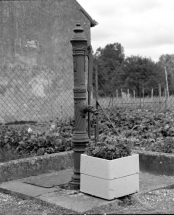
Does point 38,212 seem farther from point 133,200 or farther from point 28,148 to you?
point 28,148

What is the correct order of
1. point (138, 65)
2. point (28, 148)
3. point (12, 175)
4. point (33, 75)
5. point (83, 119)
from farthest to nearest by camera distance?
point (138, 65) < point (33, 75) < point (28, 148) < point (12, 175) < point (83, 119)

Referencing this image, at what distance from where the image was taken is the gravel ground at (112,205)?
3.45 meters

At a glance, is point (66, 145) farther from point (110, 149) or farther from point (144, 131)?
point (144, 131)

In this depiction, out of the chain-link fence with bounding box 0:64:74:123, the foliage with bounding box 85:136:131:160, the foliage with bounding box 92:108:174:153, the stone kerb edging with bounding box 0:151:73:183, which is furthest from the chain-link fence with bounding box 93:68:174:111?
the foliage with bounding box 85:136:131:160

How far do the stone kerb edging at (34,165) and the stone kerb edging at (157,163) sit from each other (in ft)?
3.31

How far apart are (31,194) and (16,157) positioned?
3.76 feet

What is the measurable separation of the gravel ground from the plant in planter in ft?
0.36

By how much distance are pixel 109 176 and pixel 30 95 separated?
10.4 meters

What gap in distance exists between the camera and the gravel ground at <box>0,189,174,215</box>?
136 inches

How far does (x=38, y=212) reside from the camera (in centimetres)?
348

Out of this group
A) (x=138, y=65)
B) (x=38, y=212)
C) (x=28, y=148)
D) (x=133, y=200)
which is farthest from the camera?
(x=138, y=65)

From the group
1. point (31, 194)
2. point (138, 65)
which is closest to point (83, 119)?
point (31, 194)

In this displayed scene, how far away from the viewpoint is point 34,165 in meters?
4.80

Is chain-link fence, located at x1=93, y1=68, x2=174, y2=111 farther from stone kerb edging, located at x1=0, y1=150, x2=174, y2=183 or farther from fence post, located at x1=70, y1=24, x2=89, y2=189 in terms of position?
fence post, located at x1=70, y1=24, x2=89, y2=189
